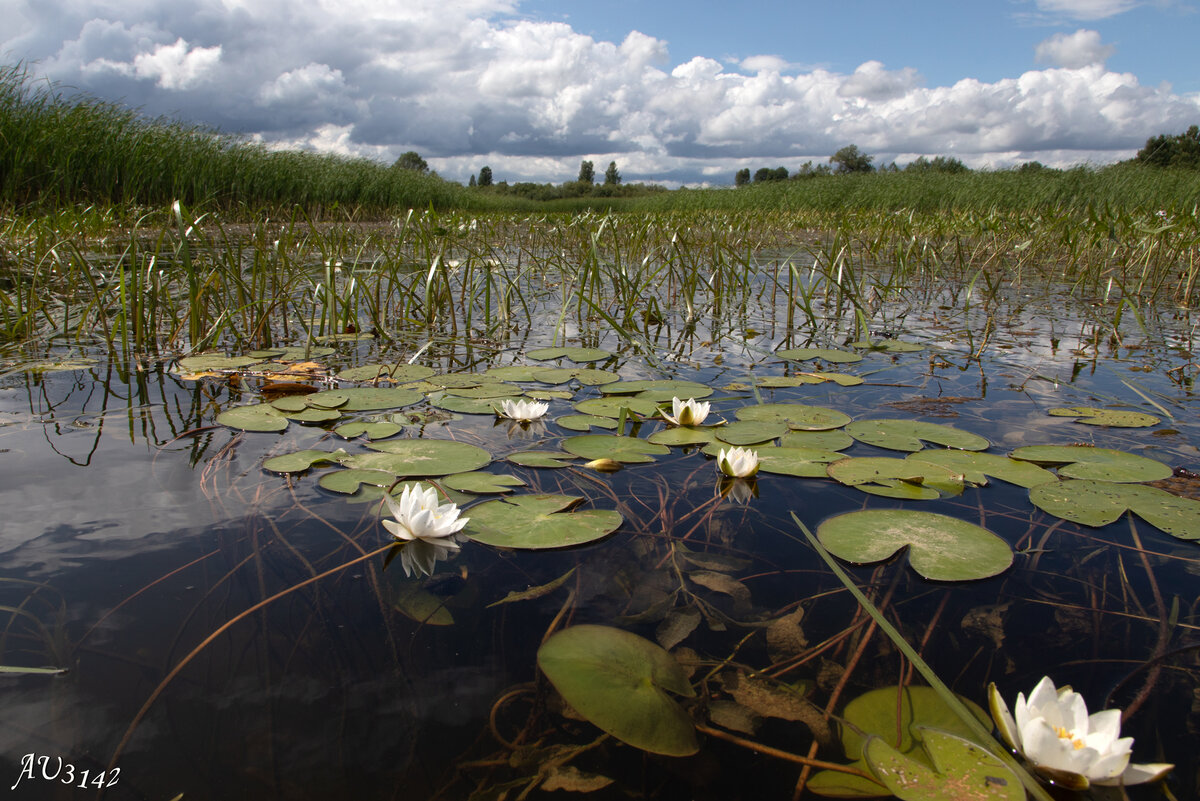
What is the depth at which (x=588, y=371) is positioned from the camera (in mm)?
1901

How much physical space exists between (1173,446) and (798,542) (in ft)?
3.24

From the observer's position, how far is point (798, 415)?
1.49 meters

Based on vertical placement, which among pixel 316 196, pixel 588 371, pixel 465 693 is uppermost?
pixel 316 196

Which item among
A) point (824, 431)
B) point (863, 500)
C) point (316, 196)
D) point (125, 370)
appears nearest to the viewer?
point (863, 500)

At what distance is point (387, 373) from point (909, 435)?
138cm

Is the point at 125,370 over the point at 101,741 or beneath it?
over

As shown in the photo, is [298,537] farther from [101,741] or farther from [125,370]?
[125,370]

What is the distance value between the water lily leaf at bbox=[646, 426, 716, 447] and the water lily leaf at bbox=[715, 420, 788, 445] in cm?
3

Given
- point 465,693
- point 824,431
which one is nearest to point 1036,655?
point 465,693

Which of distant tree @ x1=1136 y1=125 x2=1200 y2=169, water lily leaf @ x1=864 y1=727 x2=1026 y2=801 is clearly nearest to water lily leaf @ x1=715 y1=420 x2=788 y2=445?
water lily leaf @ x1=864 y1=727 x2=1026 y2=801

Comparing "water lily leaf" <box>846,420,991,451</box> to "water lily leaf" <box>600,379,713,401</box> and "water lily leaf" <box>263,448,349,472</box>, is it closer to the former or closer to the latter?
"water lily leaf" <box>600,379,713,401</box>

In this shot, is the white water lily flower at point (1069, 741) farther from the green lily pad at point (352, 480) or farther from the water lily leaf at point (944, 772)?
the green lily pad at point (352, 480)

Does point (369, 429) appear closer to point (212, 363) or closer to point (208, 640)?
point (208, 640)

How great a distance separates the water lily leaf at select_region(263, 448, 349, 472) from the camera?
1.13 metres
